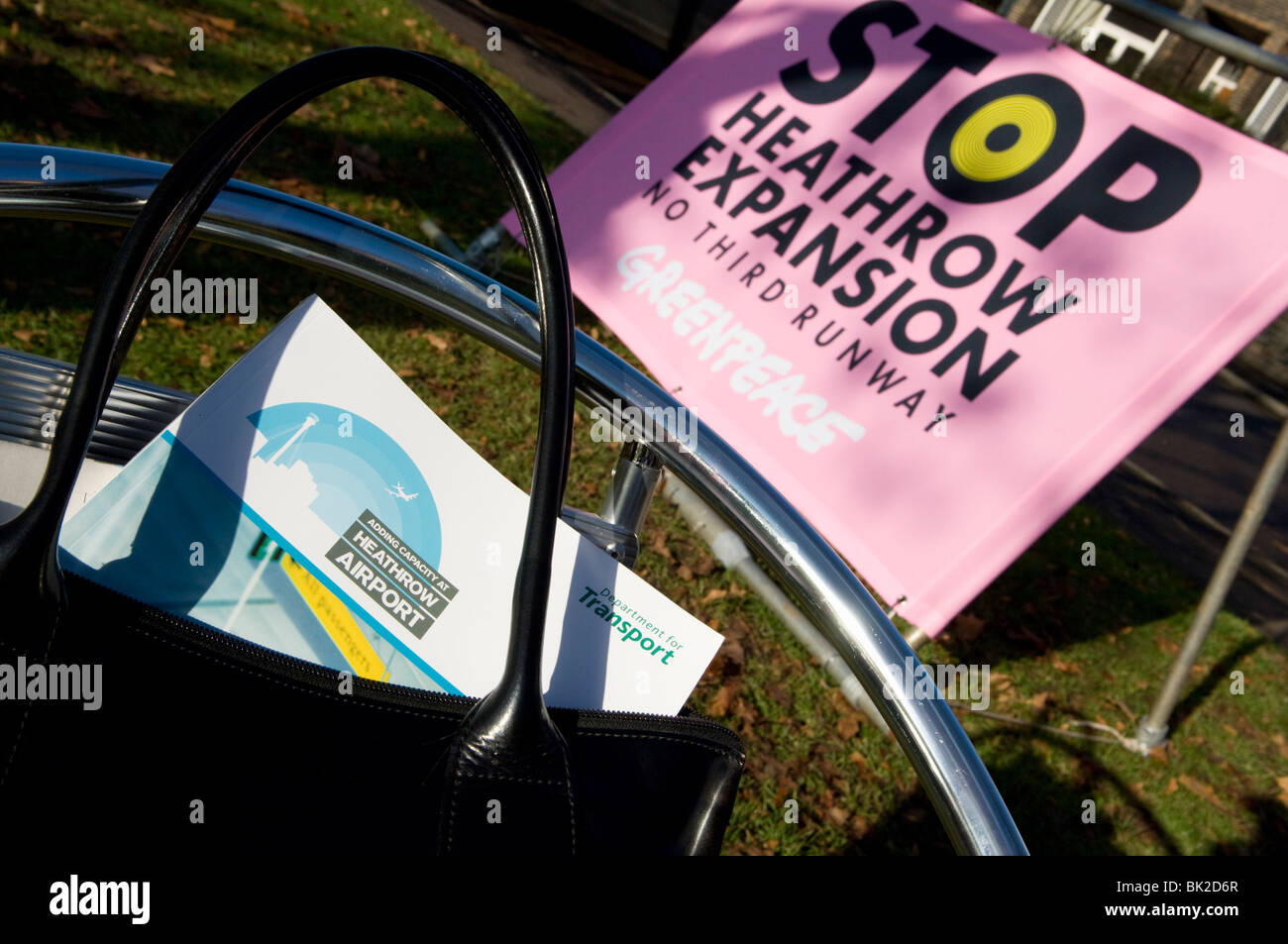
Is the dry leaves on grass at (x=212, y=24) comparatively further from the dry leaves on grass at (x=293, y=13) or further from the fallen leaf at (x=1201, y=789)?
the fallen leaf at (x=1201, y=789)

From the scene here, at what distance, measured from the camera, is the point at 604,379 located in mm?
789

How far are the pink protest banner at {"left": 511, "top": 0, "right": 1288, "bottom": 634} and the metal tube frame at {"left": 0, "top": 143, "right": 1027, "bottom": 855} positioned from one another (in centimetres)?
136

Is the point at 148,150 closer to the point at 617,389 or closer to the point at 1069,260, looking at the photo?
the point at 1069,260

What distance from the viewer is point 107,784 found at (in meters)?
0.51

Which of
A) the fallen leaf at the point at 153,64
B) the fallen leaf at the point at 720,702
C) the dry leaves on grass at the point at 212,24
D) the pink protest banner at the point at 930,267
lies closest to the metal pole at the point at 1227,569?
the pink protest banner at the point at 930,267

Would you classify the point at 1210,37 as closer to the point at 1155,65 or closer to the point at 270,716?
the point at 1155,65

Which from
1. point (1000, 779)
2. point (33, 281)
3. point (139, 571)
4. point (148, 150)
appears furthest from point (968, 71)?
point (148, 150)

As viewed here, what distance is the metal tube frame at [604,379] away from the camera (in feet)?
2.26

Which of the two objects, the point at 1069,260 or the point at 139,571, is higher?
the point at 1069,260

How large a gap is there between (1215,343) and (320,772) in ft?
6.55

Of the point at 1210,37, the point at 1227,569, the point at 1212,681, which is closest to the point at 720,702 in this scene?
the point at 1227,569

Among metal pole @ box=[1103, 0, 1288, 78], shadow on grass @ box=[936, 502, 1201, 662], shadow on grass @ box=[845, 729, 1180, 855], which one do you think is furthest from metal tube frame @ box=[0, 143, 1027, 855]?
shadow on grass @ box=[936, 502, 1201, 662]

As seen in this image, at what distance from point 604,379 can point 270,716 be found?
0.37 metres

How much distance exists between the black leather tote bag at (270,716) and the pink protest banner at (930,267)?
158 cm
